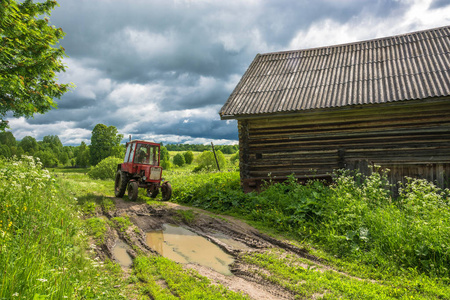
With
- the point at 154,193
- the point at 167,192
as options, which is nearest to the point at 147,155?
the point at 154,193

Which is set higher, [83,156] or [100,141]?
[100,141]

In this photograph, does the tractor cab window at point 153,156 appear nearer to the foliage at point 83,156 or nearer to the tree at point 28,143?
the foliage at point 83,156

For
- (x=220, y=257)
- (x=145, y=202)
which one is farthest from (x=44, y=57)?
(x=220, y=257)

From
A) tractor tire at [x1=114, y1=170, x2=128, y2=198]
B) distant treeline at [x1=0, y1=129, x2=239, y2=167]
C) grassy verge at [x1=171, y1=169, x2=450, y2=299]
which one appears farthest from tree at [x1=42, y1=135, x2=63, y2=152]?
grassy verge at [x1=171, y1=169, x2=450, y2=299]

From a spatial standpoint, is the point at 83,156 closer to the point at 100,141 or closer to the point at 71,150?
the point at 100,141

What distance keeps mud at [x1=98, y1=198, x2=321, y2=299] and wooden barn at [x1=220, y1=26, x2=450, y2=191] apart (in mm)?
3261

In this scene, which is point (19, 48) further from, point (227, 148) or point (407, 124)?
point (227, 148)

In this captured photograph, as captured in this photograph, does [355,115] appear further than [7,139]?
No

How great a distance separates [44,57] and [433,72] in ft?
40.5

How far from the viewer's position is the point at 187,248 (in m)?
5.57

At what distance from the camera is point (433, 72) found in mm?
9023

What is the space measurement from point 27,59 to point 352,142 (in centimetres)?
1030

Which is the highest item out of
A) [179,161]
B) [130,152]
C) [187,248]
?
[130,152]

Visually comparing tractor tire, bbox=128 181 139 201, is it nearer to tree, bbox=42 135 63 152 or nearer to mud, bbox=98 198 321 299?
mud, bbox=98 198 321 299
